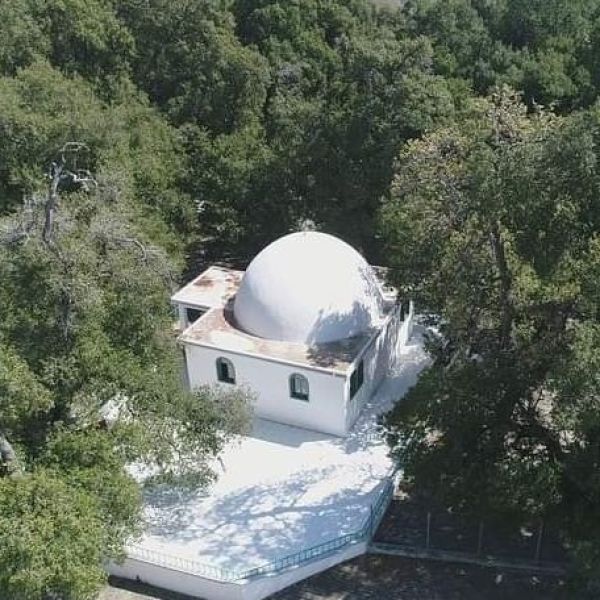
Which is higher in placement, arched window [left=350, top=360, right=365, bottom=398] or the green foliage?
the green foliage

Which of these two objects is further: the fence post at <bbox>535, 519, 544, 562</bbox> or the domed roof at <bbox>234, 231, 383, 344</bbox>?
the domed roof at <bbox>234, 231, 383, 344</bbox>

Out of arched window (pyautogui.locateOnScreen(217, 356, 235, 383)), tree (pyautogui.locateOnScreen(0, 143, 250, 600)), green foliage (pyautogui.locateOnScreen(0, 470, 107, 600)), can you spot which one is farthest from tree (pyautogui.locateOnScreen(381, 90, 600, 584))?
green foliage (pyautogui.locateOnScreen(0, 470, 107, 600))

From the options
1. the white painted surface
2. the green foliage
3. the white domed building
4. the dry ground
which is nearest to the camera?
the green foliage

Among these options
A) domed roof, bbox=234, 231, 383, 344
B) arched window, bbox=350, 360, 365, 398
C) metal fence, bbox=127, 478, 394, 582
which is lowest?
metal fence, bbox=127, 478, 394, 582

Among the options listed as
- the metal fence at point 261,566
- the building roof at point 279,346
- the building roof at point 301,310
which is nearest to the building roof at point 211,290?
the building roof at point 301,310

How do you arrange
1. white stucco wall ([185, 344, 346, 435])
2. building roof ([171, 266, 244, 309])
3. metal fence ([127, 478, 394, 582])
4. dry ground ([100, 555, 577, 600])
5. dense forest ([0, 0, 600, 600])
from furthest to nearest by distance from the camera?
building roof ([171, 266, 244, 309]) < white stucco wall ([185, 344, 346, 435]) < metal fence ([127, 478, 394, 582]) < dry ground ([100, 555, 577, 600]) < dense forest ([0, 0, 600, 600])

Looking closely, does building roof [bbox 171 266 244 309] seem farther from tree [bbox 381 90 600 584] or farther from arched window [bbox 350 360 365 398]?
tree [bbox 381 90 600 584]

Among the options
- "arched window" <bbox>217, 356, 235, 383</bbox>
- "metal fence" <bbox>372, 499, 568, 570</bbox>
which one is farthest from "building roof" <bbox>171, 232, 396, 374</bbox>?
"metal fence" <bbox>372, 499, 568, 570</bbox>
